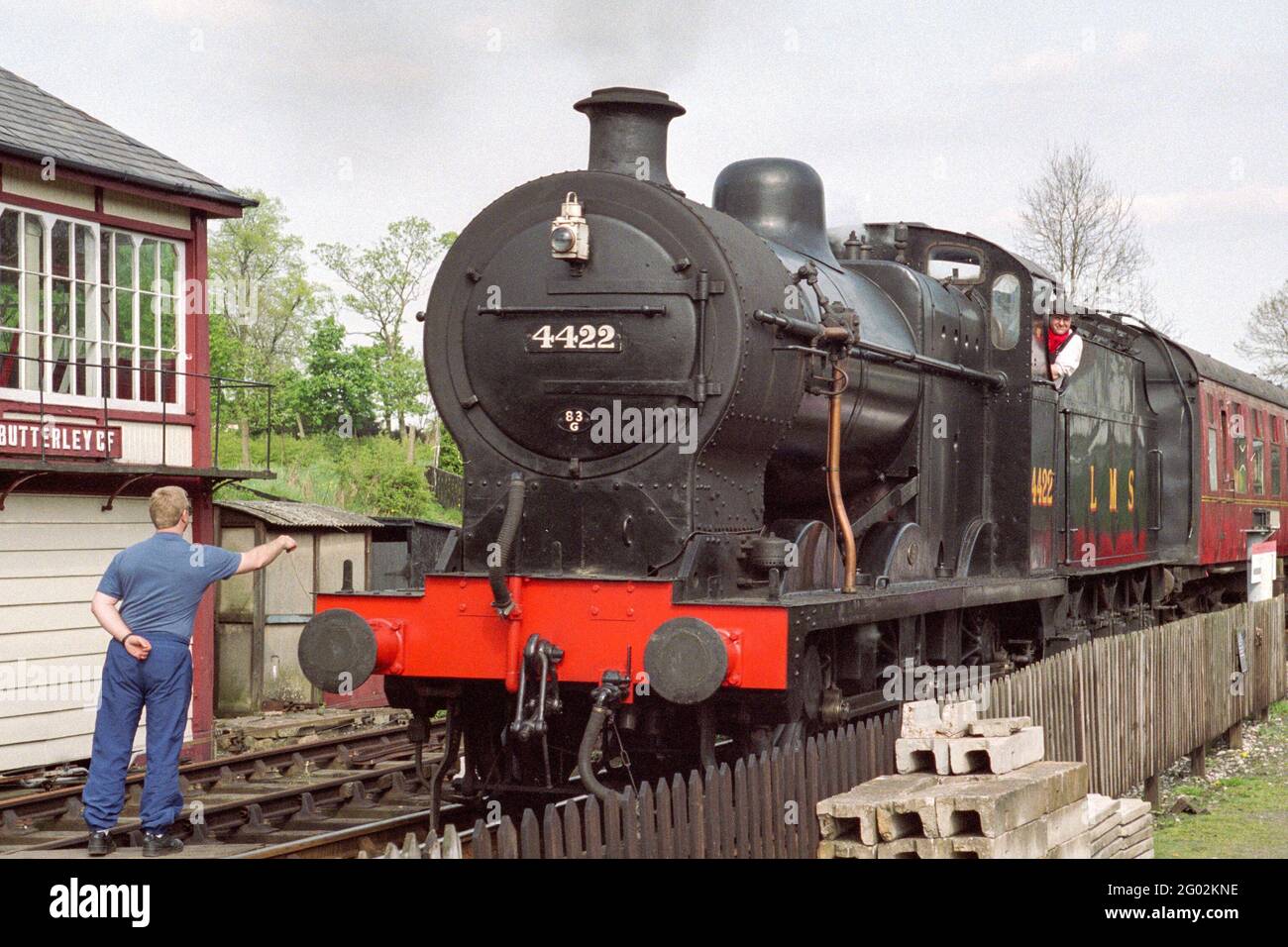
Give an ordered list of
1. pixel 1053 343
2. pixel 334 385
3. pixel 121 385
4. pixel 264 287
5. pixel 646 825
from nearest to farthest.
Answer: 1. pixel 646 825
2. pixel 1053 343
3. pixel 121 385
4. pixel 334 385
5. pixel 264 287

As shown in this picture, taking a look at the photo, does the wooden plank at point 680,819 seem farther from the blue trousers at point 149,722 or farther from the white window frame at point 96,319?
the white window frame at point 96,319

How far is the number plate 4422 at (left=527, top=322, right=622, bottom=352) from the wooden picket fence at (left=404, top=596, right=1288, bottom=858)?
2.18m

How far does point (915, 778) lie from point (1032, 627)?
5345 millimetres

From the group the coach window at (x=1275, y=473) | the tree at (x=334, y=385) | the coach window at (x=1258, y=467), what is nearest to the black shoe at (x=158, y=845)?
the coach window at (x=1258, y=467)

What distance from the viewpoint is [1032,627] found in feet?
38.3

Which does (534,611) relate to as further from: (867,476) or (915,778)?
(867,476)

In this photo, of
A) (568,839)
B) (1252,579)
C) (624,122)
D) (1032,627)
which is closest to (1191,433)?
(1252,579)

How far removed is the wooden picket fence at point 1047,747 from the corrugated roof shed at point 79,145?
284 inches

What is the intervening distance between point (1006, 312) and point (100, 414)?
7544 mm

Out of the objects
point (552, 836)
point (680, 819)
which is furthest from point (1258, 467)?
point (552, 836)

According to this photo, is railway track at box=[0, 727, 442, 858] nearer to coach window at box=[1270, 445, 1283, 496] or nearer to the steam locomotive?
the steam locomotive

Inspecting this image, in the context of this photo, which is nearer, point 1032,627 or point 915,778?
point 915,778

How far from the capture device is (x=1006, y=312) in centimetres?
1093

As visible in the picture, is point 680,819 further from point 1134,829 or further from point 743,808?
point 1134,829
